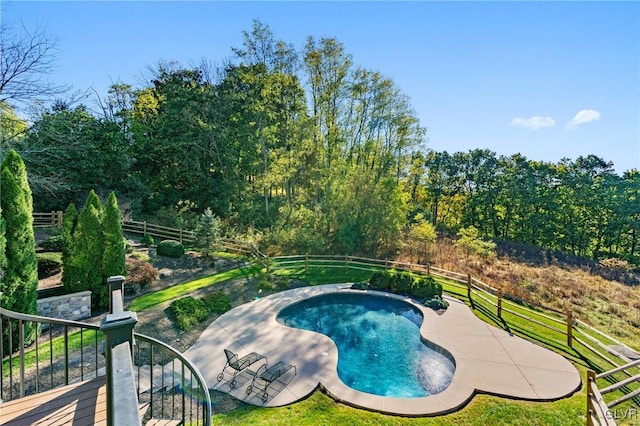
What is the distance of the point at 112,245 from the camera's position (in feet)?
35.6

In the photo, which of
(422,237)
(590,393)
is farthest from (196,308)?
(422,237)

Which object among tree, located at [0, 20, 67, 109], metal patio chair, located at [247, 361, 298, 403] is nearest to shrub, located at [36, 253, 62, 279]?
tree, located at [0, 20, 67, 109]

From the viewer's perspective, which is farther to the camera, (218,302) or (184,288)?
(184,288)

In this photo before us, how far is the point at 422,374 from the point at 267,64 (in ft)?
64.1

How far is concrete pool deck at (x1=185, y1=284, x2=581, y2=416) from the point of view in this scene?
22.9 ft

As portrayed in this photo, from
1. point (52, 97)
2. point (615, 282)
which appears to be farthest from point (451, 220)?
point (52, 97)

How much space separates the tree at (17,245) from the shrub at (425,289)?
1183cm

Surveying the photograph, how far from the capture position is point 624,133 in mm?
11547

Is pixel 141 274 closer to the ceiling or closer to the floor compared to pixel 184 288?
closer to the ceiling

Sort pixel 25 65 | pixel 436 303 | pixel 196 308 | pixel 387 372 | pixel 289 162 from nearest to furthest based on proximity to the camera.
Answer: pixel 387 372
pixel 25 65
pixel 196 308
pixel 436 303
pixel 289 162

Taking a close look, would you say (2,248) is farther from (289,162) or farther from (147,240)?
(289,162)

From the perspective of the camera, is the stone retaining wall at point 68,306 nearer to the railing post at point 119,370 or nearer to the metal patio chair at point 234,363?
the metal patio chair at point 234,363

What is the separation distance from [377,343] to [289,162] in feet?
47.3

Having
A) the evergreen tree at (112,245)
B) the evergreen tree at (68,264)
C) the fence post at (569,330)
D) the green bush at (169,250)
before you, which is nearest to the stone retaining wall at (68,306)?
the evergreen tree at (68,264)
